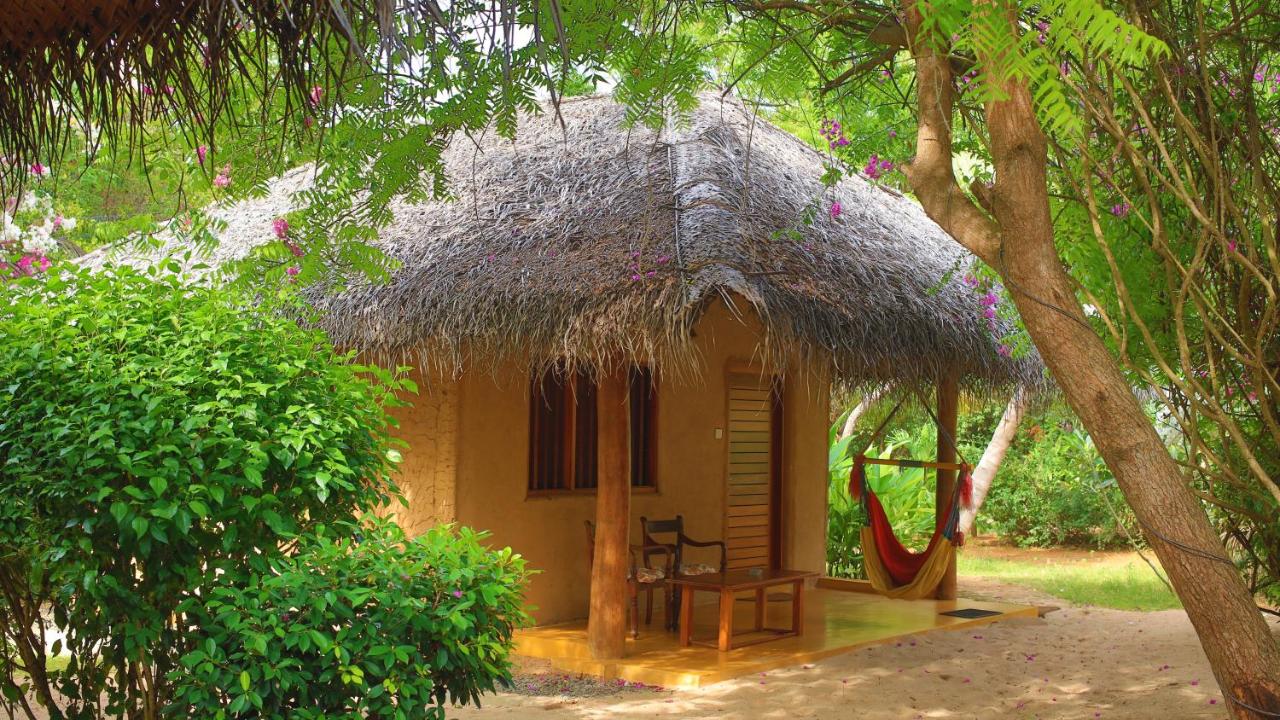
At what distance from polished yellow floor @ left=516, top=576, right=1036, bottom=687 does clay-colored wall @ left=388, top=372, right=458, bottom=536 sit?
97 cm

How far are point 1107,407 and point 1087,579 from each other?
959 centimetres

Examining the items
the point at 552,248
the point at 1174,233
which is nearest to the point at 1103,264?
the point at 1174,233

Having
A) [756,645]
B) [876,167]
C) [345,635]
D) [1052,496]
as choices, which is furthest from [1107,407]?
[1052,496]

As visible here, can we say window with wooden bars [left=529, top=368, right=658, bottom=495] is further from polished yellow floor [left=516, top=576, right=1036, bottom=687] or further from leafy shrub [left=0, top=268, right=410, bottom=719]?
leafy shrub [left=0, top=268, right=410, bottom=719]

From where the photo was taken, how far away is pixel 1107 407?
3.14 meters

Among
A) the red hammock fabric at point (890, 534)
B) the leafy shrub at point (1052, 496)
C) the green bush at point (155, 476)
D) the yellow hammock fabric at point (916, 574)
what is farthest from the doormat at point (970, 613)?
the green bush at point (155, 476)

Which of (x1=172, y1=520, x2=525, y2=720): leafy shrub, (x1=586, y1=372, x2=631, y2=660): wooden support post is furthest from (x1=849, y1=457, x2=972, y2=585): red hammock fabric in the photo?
(x1=172, y1=520, x2=525, y2=720): leafy shrub

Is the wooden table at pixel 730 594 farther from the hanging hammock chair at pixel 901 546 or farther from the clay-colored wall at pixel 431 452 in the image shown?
the hanging hammock chair at pixel 901 546

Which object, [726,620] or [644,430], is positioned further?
[644,430]

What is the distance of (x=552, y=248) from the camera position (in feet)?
22.3

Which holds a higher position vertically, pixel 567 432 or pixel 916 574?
→ pixel 567 432

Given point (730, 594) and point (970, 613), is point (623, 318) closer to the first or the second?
point (730, 594)

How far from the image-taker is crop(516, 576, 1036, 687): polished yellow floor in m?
6.73

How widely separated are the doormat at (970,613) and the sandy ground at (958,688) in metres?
0.42
